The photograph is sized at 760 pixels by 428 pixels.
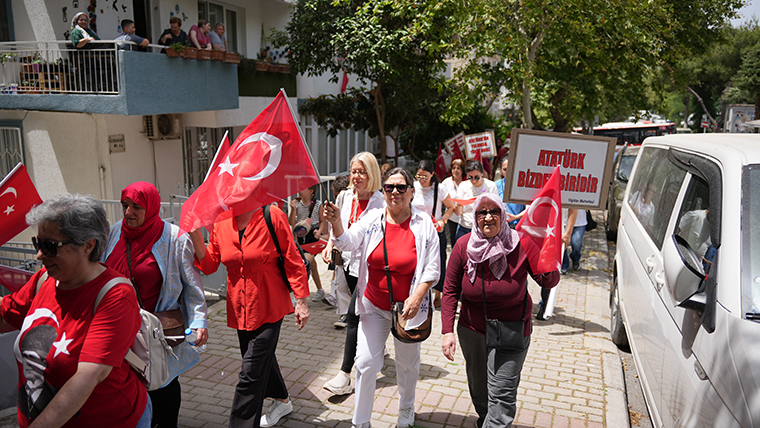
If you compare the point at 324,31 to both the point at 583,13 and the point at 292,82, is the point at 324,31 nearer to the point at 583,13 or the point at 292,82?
the point at 292,82

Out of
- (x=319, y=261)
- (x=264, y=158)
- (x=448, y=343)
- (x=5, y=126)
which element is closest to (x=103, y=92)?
(x=5, y=126)

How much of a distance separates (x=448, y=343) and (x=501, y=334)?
357 mm

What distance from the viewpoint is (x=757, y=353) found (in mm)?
2477

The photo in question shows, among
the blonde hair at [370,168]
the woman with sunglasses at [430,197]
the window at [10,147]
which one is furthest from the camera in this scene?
the window at [10,147]

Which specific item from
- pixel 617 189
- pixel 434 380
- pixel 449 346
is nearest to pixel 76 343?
pixel 449 346

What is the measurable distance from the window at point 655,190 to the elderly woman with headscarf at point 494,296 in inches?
44.0

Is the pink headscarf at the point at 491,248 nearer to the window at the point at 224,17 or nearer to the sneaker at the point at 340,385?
the sneaker at the point at 340,385

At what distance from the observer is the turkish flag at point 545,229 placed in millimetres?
4156

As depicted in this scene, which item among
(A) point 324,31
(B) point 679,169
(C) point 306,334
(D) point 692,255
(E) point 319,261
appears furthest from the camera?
(A) point 324,31

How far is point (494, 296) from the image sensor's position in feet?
12.9

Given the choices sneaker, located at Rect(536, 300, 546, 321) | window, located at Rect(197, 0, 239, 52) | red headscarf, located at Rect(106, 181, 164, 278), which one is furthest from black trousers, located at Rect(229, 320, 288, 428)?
window, located at Rect(197, 0, 239, 52)

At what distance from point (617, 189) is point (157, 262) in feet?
39.2

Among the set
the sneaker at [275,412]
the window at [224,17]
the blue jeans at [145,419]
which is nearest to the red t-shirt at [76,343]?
the blue jeans at [145,419]

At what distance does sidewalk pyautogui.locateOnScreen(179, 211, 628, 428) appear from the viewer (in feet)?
15.6
